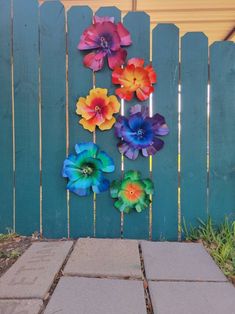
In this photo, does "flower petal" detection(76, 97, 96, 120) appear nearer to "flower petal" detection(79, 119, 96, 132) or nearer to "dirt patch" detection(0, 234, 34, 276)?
"flower petal" detection(79, 119, 96, 132)

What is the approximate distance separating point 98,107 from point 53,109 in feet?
1.03

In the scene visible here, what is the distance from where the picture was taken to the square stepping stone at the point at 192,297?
1.52 metres

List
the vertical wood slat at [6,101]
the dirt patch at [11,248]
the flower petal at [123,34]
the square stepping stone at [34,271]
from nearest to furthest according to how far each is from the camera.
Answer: the square stepping stone at [34,271] → the dirt patch at [11,248] → the flower petal at [123,34] → the vertical wood slat at [6,101]

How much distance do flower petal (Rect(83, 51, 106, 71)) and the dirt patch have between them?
1.24m

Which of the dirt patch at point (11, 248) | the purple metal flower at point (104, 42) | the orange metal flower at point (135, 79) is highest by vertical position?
the purple metal flower at point (104, 42)

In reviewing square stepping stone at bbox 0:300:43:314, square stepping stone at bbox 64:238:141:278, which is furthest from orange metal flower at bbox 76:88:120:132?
square stepping stone at bbox 0:300:43:314

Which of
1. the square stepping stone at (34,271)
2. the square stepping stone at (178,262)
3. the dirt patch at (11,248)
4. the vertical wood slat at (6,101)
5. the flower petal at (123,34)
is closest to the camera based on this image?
the square stepping stone at (34,271)

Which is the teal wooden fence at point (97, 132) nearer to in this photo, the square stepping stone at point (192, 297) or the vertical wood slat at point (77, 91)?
the vertical wood slat at point (77, 91)

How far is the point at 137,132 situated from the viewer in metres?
2.55

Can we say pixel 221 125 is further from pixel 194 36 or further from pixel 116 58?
pixel 116 58

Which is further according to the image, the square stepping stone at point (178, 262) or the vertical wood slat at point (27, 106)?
the vertical wood slat at point (27, 106)

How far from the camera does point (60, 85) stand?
2.58 metres

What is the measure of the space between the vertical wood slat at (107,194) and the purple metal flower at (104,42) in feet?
0.21

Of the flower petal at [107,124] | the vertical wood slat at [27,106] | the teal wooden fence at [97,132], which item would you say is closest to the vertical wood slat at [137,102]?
the teal wooden fence at [97,132]
